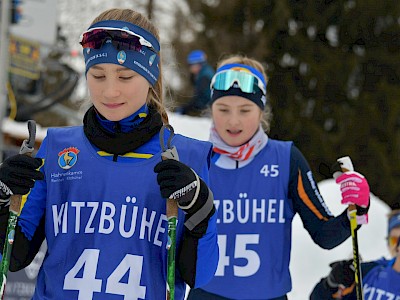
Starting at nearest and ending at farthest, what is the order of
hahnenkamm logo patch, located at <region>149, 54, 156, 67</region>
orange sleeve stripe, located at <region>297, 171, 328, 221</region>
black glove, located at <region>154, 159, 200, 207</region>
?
1. black glove, located at <region>154, 159, 200, 207</region>
2. hahnenkamm logo patch, located at <region>149, 54, 156, 67</region>
3. orange sleeve stripe, located at <region>297, 171, 328, 221</region>

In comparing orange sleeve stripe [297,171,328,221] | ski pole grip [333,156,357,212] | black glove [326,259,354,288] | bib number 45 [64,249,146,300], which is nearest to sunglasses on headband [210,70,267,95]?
orange sleeve stripe [297,171,328,221]

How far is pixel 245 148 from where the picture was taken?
175 inches

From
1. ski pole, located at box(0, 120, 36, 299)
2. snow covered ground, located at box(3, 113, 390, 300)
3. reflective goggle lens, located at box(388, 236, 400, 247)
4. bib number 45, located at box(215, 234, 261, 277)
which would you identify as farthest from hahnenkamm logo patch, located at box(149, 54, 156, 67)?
snow covered ground, located at box(3, 113, 390, 300)

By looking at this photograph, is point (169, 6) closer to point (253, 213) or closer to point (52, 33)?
point (52, 33)

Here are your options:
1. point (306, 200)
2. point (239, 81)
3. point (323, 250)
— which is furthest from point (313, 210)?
point (323, 250)

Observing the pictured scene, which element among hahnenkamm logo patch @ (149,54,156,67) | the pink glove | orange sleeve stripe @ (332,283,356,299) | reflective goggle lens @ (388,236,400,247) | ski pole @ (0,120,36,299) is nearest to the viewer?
ski pole @ (0,120,36,299)

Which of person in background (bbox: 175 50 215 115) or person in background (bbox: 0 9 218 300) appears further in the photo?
person in background (bbox: 175 50 215 115)

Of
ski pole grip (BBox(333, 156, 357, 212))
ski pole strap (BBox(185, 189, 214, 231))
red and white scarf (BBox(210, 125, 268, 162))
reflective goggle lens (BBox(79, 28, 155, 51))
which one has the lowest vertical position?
ski pole strap (BBox(185, 189, 214, 231))

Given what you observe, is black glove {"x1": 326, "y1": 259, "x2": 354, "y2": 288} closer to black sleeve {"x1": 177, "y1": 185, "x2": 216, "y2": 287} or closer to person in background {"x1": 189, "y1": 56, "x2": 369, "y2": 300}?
person in background {"x1": 189, "y1": 56, "x2": 369, "y2": 300}

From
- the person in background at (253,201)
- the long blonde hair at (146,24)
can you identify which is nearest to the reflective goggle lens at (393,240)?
the person in background at (253,201)

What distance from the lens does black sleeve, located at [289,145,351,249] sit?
398 cm

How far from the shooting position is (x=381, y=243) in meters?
10.3

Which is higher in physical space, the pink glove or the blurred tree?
the blurred tree

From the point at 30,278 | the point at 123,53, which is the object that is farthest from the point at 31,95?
the point at 123,53
